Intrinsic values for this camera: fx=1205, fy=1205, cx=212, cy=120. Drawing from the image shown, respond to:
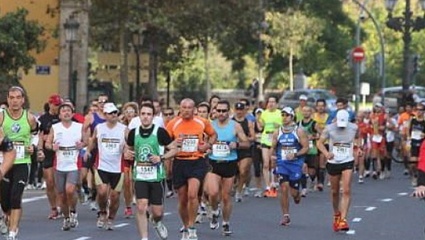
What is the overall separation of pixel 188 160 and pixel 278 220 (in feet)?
11.7

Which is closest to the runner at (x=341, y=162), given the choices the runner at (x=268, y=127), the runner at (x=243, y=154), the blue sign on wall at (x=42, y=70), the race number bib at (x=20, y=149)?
the runner at (x=243, y=154)

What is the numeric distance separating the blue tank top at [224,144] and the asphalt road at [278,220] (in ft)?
3.27

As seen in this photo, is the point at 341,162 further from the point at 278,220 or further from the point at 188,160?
the point at 188,160

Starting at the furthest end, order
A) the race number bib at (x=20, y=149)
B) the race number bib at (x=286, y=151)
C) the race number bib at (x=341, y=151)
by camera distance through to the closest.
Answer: the race number bib at (x=286, y=151), the race number bib at (x=341, y=151), the race number bib at (x=20, y=149)

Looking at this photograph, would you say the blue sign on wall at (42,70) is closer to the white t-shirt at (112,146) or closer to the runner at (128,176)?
the runner at (128,176)

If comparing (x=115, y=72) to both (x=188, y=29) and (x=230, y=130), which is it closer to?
(x=188, y=29)

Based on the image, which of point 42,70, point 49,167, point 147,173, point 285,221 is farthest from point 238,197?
point 42,70

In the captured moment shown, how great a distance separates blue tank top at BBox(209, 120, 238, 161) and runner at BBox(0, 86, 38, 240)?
3.11 m

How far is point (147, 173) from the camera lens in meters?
13.7

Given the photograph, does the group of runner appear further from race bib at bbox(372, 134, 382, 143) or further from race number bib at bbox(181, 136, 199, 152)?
race bib at bbox(372, 134, 382, 143)

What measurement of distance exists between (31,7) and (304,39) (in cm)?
2680

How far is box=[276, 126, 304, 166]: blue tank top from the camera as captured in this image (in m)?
17.4

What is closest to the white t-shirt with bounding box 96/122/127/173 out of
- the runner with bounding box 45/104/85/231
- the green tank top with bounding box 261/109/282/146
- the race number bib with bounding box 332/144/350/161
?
the runner with bounding box 45/104/85/231

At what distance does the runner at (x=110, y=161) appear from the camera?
52.5 feet
